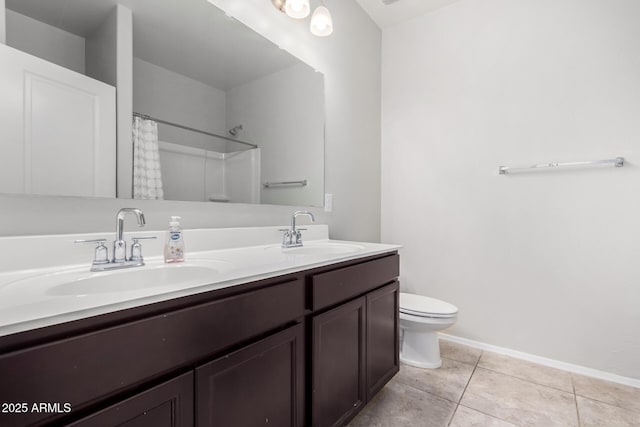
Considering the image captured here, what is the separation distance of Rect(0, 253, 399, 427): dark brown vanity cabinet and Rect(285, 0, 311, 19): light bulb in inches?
51.6

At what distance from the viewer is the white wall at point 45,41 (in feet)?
2.84

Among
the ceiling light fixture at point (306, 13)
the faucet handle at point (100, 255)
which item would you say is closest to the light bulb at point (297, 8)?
the ceiling light fixture at point (306, 13)

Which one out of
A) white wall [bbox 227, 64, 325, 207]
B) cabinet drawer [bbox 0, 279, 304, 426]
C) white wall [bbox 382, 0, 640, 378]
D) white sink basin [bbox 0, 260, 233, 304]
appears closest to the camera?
cabinet drawer [bbox 0, 279, 304, 426]

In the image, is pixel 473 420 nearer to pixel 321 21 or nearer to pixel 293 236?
pixel 293 236

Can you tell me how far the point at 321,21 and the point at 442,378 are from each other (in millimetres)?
2171

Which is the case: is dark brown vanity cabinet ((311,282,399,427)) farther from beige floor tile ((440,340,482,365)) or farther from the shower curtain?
the shower curtain

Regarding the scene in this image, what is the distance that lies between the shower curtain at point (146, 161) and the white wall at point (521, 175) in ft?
6.00

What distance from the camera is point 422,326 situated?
1.76m

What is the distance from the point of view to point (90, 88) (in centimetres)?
98

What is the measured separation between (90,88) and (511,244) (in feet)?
7.87

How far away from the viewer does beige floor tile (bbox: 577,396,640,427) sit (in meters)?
1.38

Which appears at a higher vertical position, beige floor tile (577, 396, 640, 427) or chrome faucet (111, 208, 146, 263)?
chrome faucet (111, 208, 146, 263)

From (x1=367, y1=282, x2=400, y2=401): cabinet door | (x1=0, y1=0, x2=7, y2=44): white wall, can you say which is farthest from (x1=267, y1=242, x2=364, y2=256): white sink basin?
(x1=0, y1=0, x2=7, y2=44): white wall

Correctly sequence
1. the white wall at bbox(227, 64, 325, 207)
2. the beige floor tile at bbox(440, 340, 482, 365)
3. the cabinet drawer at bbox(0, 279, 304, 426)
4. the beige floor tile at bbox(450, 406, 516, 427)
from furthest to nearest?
1. the beige floor tile at bbox(440, 340, 482, 365)
2. the white wall at bbox(227, 64, 325, 207)
3. the beige floor tile at bbox(450, 406, 516, 427)
4. the cabinet drawer at bbox(0, 279, 304, 426)
